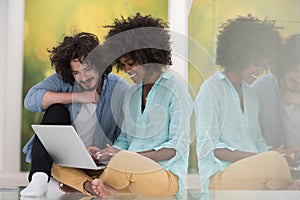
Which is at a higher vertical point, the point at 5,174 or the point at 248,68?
the point at 248,68

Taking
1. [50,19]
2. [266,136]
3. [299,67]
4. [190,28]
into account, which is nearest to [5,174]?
[50,19]

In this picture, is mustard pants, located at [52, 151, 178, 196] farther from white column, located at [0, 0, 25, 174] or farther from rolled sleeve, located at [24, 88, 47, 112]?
white column, located at [0, 0, 25, 174]

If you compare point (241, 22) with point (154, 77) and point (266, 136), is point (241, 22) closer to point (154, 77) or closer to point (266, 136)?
point (266, 136)

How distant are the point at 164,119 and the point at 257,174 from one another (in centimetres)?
35

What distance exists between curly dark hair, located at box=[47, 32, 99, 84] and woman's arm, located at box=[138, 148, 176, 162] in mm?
395

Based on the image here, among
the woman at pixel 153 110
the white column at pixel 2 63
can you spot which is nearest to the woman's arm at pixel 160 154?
the woman at pixel 153 110

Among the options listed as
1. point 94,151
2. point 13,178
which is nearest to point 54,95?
point 94,151

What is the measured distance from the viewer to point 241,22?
1049 mm

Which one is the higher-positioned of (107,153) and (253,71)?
(253,71)

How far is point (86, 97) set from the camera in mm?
1485

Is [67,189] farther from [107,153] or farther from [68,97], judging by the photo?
[68,97]

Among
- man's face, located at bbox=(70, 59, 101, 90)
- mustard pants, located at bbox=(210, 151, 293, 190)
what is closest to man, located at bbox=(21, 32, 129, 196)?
man's face, located at bbox=(70, 59, 101, 90)

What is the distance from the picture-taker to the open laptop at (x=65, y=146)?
1.20m

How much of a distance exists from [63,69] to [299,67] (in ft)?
2.78
